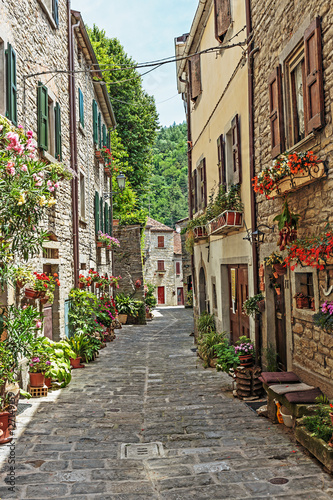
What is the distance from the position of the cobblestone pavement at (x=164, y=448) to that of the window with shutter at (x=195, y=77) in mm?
8163

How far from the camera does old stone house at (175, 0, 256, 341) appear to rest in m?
8.42

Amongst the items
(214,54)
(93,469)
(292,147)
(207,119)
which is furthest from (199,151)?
(93,469)

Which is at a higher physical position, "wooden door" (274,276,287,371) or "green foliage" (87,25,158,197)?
"green foliage" (87,25,158,197)

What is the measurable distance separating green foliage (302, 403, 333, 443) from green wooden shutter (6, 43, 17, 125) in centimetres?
530

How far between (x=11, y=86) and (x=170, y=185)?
44544 millimetres

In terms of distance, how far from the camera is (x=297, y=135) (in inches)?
234

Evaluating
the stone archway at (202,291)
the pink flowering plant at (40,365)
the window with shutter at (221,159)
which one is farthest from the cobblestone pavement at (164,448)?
the stone archway at (202,291)

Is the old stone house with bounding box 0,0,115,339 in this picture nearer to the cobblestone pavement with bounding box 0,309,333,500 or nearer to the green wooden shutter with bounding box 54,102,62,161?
the green wooden shutter with bounding box 54,102,62,161

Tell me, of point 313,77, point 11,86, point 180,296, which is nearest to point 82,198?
point 11,86

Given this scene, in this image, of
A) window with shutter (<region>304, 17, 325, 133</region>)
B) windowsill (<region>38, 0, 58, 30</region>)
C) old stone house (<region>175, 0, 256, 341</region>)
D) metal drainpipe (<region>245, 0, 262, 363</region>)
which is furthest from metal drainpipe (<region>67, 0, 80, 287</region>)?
window with shutter (<region>304, 17, 325, 133</region>)

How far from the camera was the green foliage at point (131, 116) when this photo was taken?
24453 mm

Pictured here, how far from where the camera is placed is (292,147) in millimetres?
5758

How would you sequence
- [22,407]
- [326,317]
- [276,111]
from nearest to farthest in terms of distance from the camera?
1. [326,317]
2. [276,111]
3. [22,407]

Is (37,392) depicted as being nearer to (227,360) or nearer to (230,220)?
(227,360)
